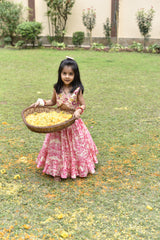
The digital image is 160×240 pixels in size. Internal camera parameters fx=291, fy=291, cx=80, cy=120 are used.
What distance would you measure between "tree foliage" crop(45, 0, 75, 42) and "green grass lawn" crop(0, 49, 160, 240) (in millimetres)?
9162

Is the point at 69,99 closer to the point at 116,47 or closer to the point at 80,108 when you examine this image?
the point at 80,108

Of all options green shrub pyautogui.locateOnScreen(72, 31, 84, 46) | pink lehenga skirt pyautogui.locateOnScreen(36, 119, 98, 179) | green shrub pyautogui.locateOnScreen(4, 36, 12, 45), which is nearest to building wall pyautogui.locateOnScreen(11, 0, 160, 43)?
green shrub pyautogui.locateOnScreen(72, 31, 84, 46)

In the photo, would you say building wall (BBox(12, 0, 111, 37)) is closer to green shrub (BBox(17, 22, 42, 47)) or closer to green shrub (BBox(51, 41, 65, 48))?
green shrub (BBox(51, 41, 65, 48))

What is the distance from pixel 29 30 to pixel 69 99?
12.3 meters

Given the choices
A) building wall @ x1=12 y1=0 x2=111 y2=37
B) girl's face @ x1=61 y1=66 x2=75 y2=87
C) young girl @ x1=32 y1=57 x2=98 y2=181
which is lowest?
young girl @ x1=32 y1=57 x2=98 y2=181

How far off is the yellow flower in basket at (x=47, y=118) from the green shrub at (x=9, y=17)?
1339cm

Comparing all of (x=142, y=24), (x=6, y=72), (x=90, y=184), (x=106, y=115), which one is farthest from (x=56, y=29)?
(x=90, y=184)

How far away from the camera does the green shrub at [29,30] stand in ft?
47.4

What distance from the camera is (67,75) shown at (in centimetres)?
307

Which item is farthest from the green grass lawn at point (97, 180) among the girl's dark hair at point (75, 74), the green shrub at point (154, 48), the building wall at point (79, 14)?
the building wall at point (79, 14)

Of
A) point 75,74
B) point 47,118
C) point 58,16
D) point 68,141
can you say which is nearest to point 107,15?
point 58,16

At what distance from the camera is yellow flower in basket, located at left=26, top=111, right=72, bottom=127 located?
9.52ft

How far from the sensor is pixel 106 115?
5.36 meters

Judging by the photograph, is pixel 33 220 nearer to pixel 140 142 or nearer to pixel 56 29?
pixel 140 142
